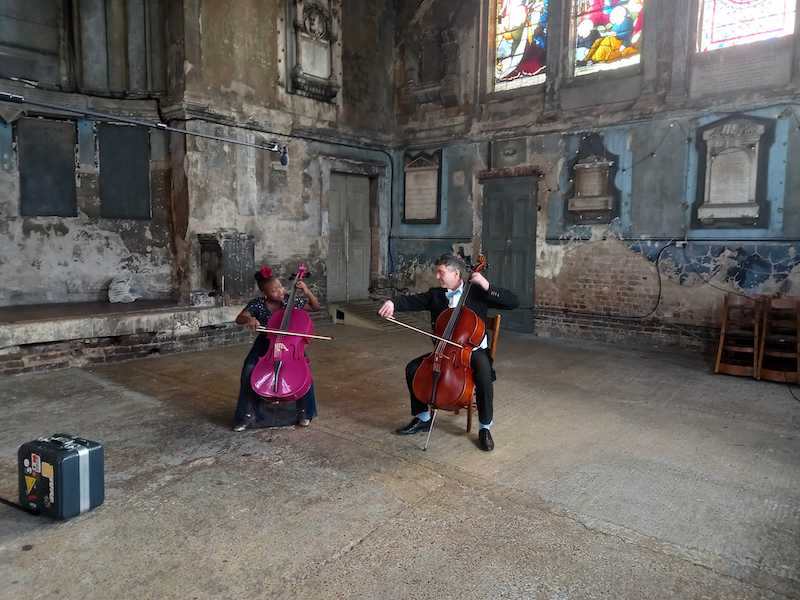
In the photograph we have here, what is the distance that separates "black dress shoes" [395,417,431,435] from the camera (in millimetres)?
4137

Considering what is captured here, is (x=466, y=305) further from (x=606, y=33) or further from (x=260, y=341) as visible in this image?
(x=606, y=33)

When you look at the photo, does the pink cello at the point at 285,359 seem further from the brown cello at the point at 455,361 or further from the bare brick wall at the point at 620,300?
the bare brick wall at the point at 620,300

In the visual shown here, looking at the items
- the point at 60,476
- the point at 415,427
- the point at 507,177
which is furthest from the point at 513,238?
the point at 60,476

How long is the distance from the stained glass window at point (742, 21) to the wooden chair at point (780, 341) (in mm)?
3078

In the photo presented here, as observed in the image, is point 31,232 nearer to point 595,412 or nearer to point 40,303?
point 40,303

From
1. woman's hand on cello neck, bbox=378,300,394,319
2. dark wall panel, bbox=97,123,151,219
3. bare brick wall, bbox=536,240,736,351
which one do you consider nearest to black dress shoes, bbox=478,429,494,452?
woman's hand on cello neck, bbox=378,300,394,319

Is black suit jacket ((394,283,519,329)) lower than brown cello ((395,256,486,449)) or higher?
higher

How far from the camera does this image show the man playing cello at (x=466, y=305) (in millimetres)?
3873

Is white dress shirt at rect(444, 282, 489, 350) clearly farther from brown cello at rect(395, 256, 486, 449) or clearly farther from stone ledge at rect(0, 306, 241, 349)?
stone ledge at rect(0, 306, 241, 349)

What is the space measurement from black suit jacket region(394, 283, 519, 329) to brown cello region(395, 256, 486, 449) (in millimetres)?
232

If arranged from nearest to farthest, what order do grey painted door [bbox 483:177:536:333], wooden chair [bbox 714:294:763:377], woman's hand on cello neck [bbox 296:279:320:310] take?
1. woman's hand on cello neck [bbox 296:279:320:310]
2. wooden chair [bbox 714:294:763:377]
3. grey painted door [bbox 483:177:536:333]

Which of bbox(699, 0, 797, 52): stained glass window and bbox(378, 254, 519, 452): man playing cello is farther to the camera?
bbox(699, 0, 797, 52): stained glass window

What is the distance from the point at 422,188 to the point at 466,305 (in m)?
6.33

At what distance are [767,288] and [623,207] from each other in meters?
1.97
